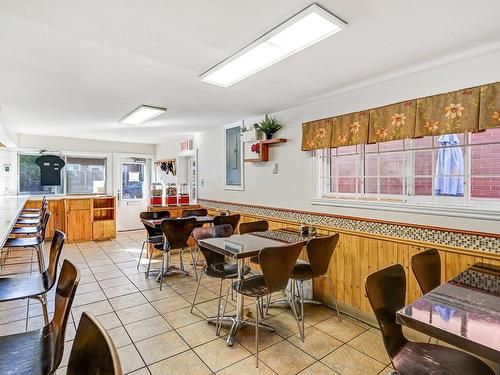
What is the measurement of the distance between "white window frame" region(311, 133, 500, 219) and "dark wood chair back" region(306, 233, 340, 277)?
0.60 meters

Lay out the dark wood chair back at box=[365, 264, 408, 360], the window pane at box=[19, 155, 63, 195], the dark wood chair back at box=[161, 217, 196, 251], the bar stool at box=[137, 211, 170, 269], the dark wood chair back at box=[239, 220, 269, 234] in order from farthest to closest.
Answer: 1. the window pane at box=[19, 155, 63, 195]
2. the bar stool at box=[137, 211, 170, 269]
3. the dark wood chair back at box=[161, 217, 196, 251]
4. the dark wood chair back at box=[239, 220, 269, 234]
5. the dark wood chair back at box=[365, 264, 408, 360]

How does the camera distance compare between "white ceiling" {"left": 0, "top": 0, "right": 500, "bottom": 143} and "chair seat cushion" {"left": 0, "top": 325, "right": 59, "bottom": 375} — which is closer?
"chair seat cushion" {"left": 0, "top": 325, "right": 59, "bottom": 375}

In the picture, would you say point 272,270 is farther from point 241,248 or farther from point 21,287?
point 21,287

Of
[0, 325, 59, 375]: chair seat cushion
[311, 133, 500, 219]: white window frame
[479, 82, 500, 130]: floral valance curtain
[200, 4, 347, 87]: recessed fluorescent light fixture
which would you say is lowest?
[0, 325, 59, 375]: chair seat cushion

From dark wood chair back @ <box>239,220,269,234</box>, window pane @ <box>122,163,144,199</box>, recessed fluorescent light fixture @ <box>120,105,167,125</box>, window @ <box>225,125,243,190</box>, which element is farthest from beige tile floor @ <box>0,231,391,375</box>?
window pane @ <box>122,163,144,199</box>

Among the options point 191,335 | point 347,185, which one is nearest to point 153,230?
point 191,335

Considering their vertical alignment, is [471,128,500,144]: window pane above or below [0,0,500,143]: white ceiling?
below

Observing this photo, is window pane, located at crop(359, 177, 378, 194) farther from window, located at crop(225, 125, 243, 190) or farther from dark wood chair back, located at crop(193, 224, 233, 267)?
window, located at crop(225, 125, 243, 190)

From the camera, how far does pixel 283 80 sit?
9.47ft

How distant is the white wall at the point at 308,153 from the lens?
234 centimetres

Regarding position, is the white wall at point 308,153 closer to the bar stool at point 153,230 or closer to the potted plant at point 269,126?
the potted plant at point 269,126

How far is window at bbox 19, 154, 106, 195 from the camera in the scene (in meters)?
6.58

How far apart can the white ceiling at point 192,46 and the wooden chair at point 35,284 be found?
1400 mm

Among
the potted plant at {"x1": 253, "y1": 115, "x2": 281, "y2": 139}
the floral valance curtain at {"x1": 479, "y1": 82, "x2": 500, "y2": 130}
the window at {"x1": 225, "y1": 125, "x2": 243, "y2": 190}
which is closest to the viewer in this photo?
the floral valance curtain at {"x1": 479, "y1": 82, "x2": 500, "y2": 130}
